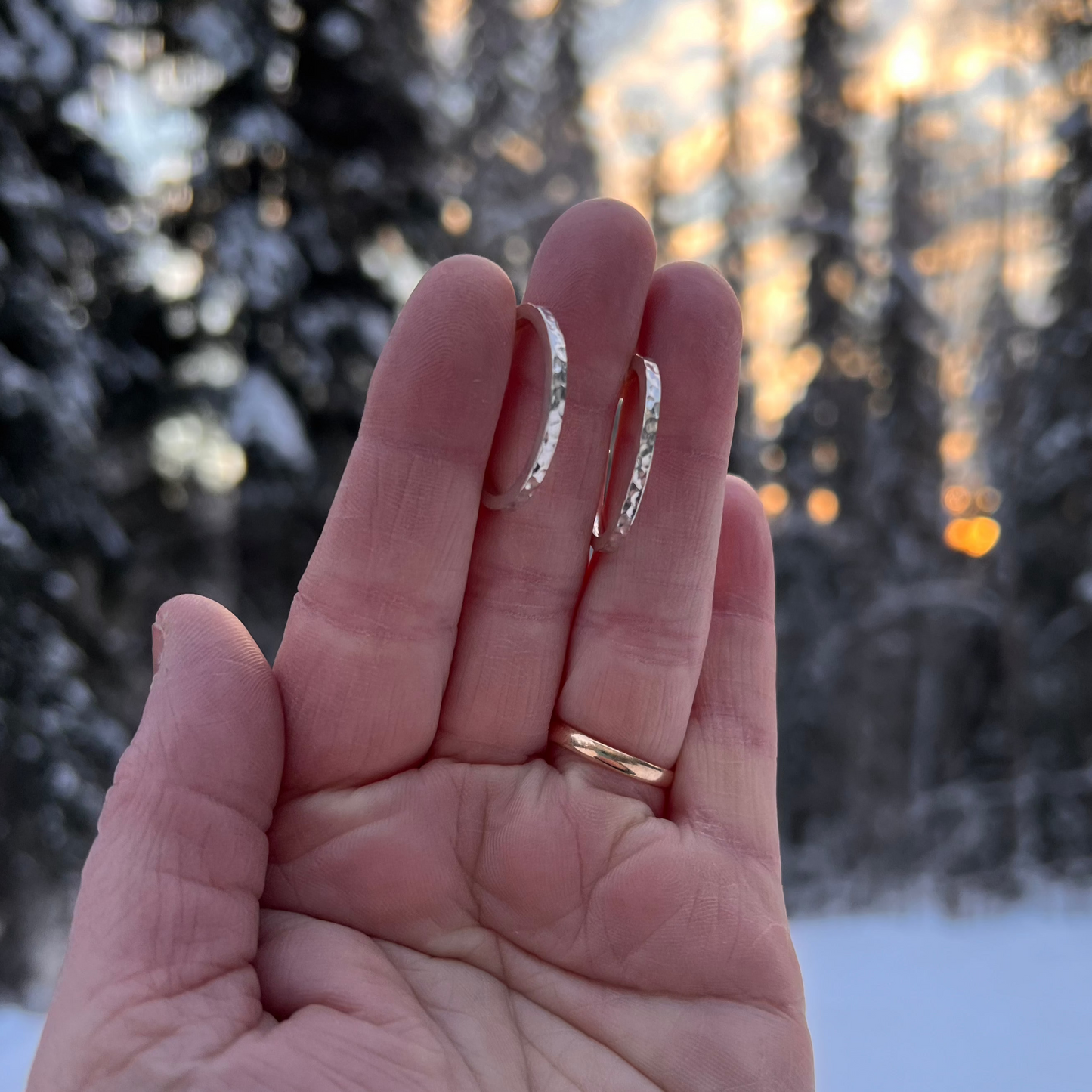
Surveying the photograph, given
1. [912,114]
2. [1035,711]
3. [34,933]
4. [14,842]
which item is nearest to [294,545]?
[14,842]

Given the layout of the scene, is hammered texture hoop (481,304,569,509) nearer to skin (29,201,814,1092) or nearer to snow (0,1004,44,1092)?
skin (29,201,814,1092)

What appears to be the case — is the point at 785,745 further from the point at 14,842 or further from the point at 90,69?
the point at 90,69

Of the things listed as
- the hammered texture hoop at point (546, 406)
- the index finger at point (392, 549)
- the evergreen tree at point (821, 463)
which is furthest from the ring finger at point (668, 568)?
the evergreen tree at point (821, 463)

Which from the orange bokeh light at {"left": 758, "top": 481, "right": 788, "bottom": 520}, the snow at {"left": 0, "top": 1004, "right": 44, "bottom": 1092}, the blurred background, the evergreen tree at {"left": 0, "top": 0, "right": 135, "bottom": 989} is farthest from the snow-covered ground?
the orange bokeh light at {"left": 758, "top": 481, "right": 788, "bottom": 520}

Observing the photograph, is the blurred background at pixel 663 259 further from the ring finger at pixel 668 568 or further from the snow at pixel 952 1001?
the ring finger at pixel 668 568

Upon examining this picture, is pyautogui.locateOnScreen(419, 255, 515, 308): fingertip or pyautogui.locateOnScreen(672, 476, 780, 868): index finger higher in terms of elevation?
pyautogui.locateOnScreen(419, 255, 515, 308): fingertip

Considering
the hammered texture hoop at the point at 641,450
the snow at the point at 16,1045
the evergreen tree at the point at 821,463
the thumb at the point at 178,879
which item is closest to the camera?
the thumb at the point at 178,879

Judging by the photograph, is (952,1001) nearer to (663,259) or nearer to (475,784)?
(475,784)
